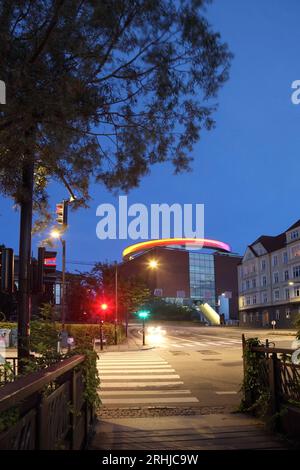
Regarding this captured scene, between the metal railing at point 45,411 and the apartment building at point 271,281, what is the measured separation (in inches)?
2638

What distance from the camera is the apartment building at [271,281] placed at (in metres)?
72.5

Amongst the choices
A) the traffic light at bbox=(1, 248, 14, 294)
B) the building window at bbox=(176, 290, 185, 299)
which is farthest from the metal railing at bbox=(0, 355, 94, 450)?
the building window at bbox=(176, 290, 185, 299)

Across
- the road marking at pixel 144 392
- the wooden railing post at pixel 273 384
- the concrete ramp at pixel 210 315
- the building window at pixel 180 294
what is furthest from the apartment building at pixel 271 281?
the wooden railing post at pixel 273 384

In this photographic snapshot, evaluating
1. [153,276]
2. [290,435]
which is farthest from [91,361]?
[153,276]

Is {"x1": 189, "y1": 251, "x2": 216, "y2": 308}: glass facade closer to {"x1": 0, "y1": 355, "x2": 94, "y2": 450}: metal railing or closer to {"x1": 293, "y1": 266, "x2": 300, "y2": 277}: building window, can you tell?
{"x1": 293, "y1": 266, "x2": 300, "y2": 277}: building window

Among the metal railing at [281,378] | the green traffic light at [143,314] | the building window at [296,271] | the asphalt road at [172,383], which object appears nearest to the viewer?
the metal railing at [281,378]

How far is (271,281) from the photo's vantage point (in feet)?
261

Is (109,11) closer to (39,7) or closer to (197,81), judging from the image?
(39,7)

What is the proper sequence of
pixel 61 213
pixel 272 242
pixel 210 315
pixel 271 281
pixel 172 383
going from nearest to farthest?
pixel 61 213 → pixel 172 383 → pixel 271 281 → pixel 272 242 → pixel 210 315

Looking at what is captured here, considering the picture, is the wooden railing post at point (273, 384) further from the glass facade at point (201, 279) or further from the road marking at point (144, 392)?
the glass facade at point (201, 279)

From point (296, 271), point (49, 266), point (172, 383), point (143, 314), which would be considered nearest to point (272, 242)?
point (296, 271)

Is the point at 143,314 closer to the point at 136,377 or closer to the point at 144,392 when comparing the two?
the point at 136,377

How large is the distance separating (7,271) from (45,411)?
4.66 meters

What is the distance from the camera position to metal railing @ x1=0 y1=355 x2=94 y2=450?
2.98m
